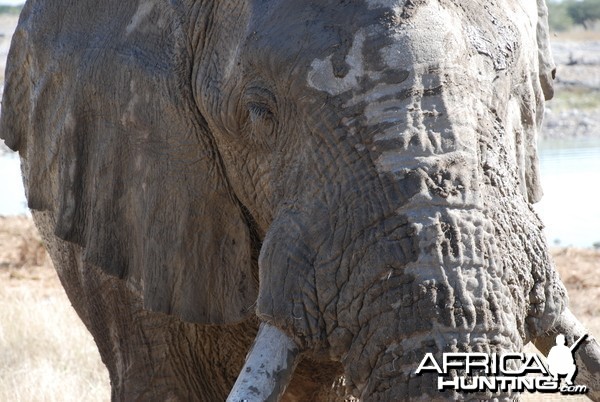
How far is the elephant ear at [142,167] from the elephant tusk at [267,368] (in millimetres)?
499

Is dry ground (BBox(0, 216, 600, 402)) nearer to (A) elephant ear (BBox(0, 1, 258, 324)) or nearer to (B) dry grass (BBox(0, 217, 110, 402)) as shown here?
(B) dry grass (BBox(0, 217, 110, 402))

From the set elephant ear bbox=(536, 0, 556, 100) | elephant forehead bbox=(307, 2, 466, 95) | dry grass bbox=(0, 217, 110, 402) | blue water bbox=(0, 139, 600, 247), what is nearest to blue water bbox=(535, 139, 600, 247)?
blue water bbox=(0, 139, 600, 247)

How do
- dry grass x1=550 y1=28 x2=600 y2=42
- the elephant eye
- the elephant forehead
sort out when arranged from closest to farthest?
the elephant forehead, the elephant eye, dry grass x1=550 y1=28 x2=600 y2=42

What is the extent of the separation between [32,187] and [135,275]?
2.14 feet

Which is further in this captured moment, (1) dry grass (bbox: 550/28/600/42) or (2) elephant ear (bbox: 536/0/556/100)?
(1) dry grass (bbox: 550/28/600/42)

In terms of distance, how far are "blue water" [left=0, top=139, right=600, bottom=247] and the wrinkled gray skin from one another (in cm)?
653

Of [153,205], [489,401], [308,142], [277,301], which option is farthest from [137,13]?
[489,401]

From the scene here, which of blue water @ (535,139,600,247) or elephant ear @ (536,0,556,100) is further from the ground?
elephant ear @ (536,0,556,100)

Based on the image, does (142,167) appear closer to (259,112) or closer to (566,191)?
(259,112)

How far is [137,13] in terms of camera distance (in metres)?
3.46

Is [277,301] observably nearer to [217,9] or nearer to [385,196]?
[385,196]

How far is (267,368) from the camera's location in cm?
281

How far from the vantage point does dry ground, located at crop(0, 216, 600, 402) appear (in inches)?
229

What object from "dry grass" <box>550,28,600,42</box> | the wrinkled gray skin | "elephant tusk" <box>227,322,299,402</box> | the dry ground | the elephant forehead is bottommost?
"dry grass" <box>550,28,600,42</box>
